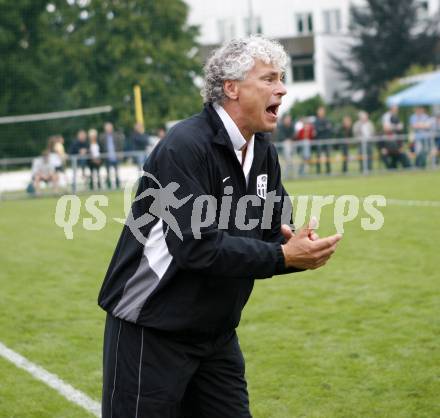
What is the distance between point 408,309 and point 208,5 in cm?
6261

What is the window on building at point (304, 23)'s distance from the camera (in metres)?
66.4

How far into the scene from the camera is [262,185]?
3.66 m

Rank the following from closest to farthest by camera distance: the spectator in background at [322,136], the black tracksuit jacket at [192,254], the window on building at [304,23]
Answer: the black tracksuit jacket at [192,254] → the spectator in background at [322,136] → the window on building at [304,23]

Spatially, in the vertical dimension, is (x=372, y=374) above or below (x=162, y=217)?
below

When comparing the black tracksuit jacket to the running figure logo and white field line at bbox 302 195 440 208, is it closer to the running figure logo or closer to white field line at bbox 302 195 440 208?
the running figure logo

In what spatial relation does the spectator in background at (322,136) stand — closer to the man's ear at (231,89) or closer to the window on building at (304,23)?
the man's ear at (231,89)

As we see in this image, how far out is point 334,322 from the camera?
7453mm

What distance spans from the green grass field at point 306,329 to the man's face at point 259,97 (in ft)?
7.81

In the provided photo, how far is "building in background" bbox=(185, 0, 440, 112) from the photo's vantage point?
6588 cm

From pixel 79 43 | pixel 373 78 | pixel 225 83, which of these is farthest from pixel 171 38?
pixel 225 83

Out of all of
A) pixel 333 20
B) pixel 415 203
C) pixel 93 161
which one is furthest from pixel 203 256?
pixel 333 20

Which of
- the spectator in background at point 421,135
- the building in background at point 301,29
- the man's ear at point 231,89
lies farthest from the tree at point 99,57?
the man's ear at point 231,89

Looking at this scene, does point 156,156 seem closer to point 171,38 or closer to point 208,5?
point 171,38

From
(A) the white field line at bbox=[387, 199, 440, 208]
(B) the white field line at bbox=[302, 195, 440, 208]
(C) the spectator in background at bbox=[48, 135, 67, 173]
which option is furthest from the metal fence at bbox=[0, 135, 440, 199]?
(A) the white field line at bbox=[387, 199, 440, 208]
